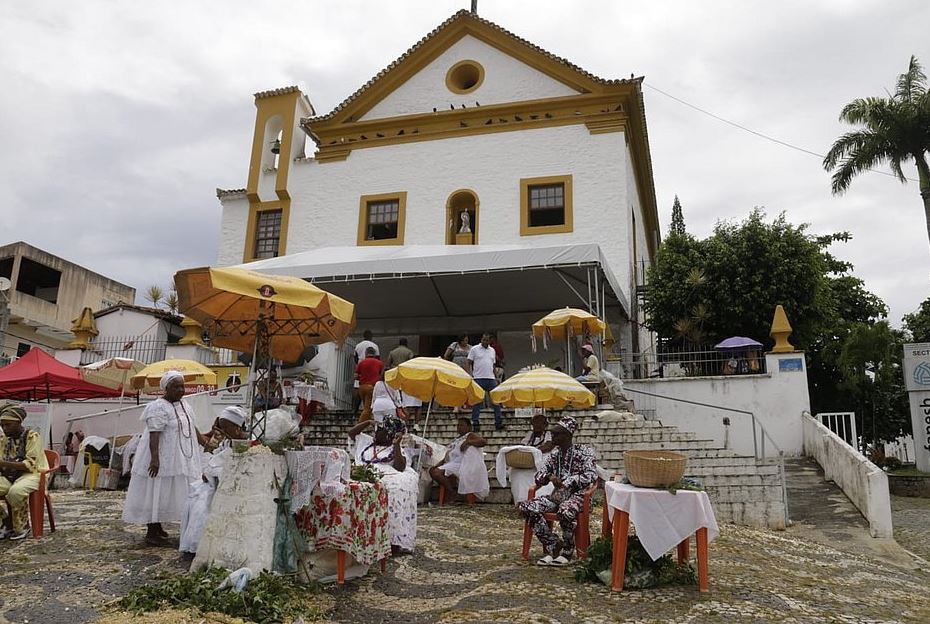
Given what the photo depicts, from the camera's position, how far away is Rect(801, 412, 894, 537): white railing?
870 centimetres

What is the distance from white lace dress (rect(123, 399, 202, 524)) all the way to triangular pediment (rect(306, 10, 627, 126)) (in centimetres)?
1565

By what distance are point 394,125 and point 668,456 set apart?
16.8 meters

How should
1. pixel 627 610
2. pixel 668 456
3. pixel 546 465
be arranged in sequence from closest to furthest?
pixel 627 610
pixel 668 456
pixel 546 465

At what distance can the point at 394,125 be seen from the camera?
20.4m

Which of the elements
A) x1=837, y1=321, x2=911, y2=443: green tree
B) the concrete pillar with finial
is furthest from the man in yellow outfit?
x1=837, y1=321, x2=911, y2=443: green tree

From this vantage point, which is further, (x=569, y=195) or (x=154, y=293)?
(x=154, y=293)

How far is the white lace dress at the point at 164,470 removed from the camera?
20.6 feet

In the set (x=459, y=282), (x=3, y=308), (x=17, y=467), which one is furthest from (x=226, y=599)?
(x=3, y=308)

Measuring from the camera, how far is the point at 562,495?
6281mm

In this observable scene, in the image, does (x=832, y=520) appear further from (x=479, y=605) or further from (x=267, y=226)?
(x=267, y=226)

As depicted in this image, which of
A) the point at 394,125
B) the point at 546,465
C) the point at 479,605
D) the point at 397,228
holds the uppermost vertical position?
the point at 394,125

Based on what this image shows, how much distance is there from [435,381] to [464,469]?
1.49m

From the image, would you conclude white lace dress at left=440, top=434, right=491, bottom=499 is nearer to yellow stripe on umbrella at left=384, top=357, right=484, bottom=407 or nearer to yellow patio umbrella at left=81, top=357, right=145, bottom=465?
yellow stripe on umbrella at left=384, top=357, right=484, bottom=407

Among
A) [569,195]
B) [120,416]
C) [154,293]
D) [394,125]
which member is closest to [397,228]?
[394,125]
